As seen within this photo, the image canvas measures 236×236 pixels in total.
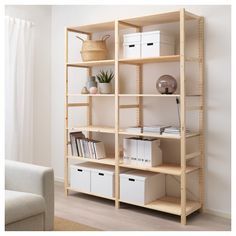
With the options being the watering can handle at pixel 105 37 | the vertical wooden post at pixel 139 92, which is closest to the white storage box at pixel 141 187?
the vertical wooden post at pixel 139 92

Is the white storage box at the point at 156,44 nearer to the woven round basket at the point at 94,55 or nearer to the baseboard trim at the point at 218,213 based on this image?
the woven round basket at the point at 94,55

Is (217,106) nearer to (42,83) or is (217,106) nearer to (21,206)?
(21,206)

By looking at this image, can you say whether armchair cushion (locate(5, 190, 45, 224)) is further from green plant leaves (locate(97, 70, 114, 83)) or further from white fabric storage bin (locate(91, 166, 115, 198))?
green plant leaves (locate(97, 70, 114, 83))

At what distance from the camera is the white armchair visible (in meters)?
2.62

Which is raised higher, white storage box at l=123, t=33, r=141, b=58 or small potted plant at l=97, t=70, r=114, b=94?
white storage box at l=123, t=33, r=141, b=58

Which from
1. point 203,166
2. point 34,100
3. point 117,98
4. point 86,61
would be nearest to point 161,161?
point 203,166

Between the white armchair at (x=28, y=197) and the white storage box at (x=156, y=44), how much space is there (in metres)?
1.44

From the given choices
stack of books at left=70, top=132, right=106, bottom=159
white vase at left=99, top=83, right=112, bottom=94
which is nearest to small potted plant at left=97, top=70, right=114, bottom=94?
white vase at left=99, top=83, right=112, bottom=94

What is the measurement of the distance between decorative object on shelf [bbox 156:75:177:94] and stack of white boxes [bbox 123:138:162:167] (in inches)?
20.0

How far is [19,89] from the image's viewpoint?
4.40m

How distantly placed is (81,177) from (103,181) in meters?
0.33

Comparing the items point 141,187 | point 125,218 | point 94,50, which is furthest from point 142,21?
point 125,218

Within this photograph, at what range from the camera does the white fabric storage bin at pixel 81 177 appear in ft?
13.0

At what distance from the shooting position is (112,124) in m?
4.21
